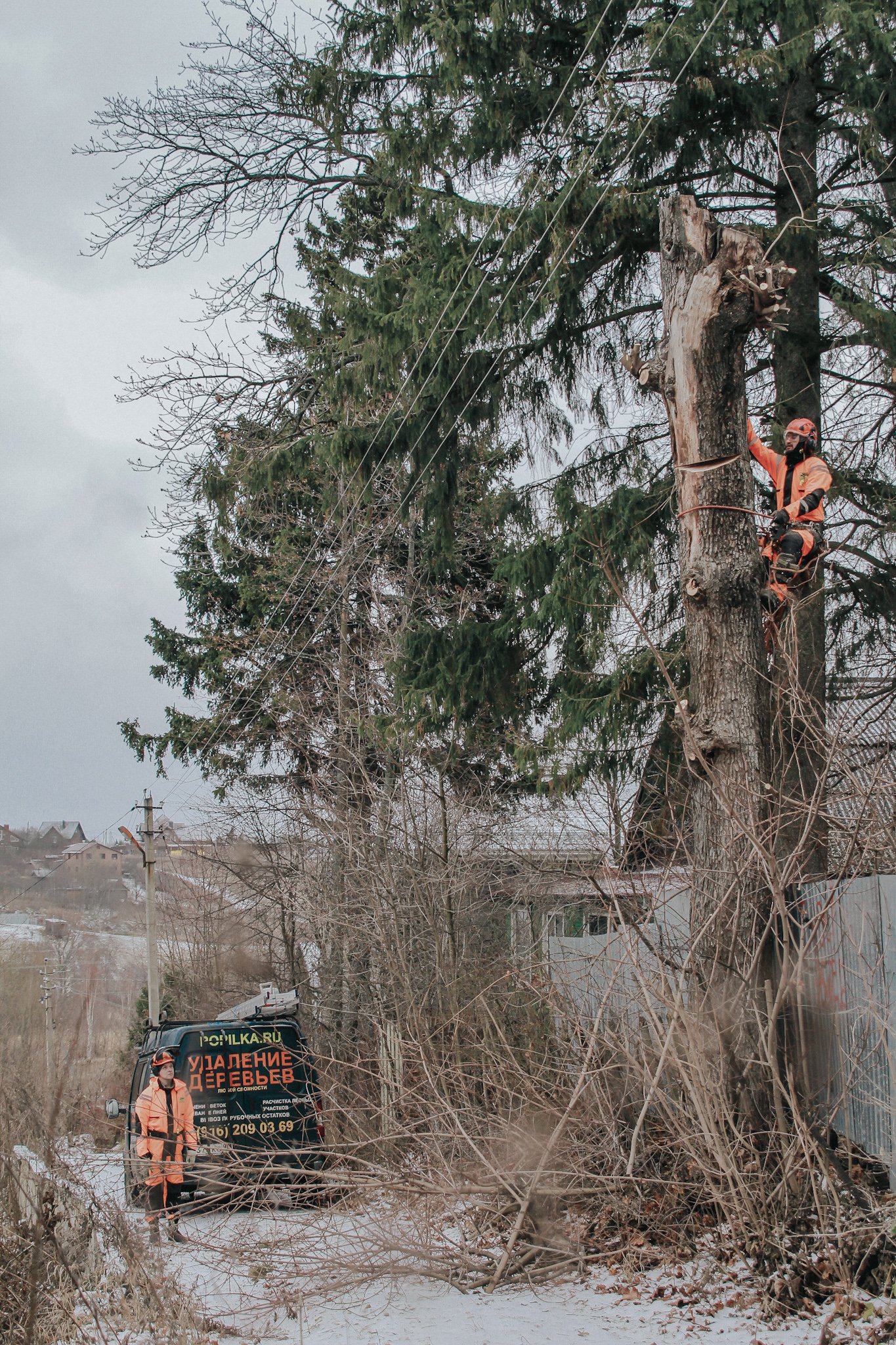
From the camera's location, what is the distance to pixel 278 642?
2077 cm

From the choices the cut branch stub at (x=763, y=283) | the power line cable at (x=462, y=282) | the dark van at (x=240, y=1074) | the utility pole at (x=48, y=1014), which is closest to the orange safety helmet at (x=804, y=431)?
the cut branch stub at (x=763, y=283)

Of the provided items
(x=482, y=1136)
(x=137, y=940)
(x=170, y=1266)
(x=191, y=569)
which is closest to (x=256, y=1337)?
(x=482, y=1136)

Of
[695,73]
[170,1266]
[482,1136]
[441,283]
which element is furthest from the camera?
[441,283]

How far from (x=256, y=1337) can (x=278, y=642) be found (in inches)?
613

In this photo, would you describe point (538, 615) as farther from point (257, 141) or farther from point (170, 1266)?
point (257, 141)

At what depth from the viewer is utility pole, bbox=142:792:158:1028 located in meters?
22.6

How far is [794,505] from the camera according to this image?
7.55 meters

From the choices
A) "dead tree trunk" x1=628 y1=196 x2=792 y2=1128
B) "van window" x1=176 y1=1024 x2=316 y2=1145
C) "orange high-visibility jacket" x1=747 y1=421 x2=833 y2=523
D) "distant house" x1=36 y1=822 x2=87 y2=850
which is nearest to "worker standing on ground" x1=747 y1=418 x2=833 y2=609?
"orange high-visibility jacket" x1=747 y1=421 x2=833 y2=523

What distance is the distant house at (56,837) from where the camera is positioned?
23.2m

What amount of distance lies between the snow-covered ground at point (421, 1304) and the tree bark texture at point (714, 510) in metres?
2.03

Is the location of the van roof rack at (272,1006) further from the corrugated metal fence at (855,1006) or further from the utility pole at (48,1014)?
the corrugated metal fence at (855,1006)

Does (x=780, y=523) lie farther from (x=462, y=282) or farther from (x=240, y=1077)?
(x=240, y=1077)

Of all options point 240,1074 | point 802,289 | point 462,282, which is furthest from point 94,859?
point 802,289

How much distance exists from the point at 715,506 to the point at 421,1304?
4.78m
